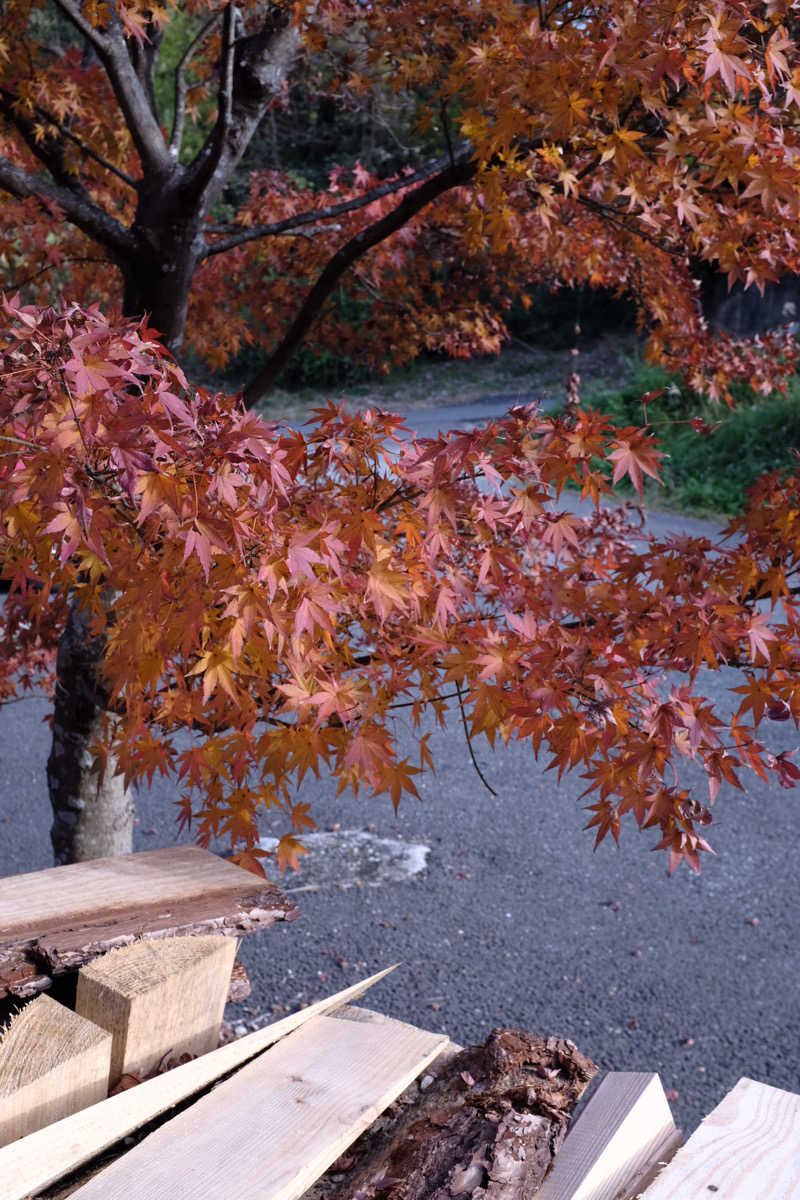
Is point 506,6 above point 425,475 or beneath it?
above

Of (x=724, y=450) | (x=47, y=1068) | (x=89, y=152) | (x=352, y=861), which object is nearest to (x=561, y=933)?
(x=352, y=861)

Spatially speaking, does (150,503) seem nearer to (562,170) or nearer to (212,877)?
(212,877)

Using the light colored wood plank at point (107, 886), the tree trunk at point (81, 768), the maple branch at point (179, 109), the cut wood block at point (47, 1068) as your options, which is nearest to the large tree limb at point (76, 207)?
the maple branch at point (179, 109)

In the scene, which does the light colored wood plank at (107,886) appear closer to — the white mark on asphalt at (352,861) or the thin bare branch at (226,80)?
the thin bare branch at (226,80)

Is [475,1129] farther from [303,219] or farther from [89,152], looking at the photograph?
[89,152]

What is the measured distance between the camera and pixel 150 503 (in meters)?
1.43

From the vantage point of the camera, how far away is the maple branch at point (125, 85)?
8.86 ft

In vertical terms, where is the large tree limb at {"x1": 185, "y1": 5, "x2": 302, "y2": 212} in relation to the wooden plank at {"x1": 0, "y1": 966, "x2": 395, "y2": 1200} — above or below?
above

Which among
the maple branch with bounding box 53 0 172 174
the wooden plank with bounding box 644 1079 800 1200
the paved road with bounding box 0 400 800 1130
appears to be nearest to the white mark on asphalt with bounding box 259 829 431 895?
→ the paved road with bounding box 0 400 800 1130

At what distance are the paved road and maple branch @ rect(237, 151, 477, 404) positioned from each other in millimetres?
1898

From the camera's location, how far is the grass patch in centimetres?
936

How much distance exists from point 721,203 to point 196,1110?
104 inches

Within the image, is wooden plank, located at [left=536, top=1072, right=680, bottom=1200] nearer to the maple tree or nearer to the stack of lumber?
the stack of lumber

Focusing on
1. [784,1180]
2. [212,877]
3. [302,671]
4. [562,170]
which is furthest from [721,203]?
[784,1180]
